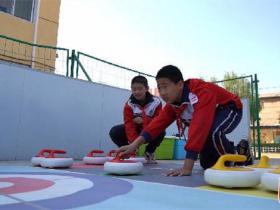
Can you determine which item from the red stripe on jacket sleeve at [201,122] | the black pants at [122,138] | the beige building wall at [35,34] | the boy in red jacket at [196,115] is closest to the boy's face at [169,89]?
the boy in red jacket at [196,115]

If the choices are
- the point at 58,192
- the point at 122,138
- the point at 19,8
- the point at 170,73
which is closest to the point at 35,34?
the point at 19,8

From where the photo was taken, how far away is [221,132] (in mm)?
2018

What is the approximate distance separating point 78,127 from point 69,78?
70cm

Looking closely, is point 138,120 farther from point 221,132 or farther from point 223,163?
point 223,163

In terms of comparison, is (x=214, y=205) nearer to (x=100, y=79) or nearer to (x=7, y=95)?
(x=7, y=95)

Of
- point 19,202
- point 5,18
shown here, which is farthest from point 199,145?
point 5,18

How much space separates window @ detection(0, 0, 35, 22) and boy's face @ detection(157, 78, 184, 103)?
18.9 ft

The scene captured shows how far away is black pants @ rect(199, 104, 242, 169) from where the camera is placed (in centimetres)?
201

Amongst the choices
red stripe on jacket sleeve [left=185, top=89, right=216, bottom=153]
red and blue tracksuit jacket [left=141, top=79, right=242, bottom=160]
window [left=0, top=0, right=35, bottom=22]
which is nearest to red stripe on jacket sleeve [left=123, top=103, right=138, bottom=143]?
red and blue tracksuit jacket [left=141, top=79, right=242, bottom=160]

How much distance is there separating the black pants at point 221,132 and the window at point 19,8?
597 centimetres

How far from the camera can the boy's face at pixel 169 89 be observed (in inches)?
78.3

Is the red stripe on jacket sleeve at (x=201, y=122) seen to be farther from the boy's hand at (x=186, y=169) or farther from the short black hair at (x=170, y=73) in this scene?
the short black hair at (x=170, y=73)

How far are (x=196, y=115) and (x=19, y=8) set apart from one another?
20.5ft

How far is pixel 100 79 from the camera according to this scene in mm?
4887
